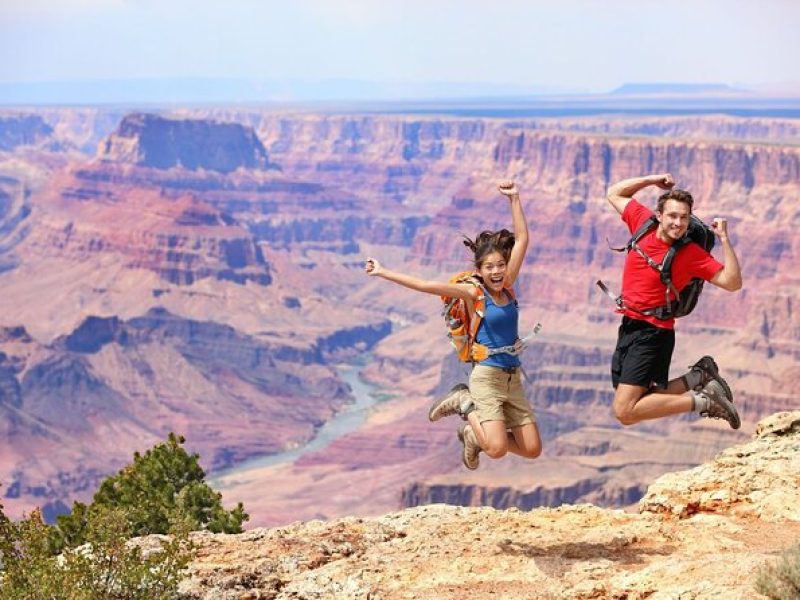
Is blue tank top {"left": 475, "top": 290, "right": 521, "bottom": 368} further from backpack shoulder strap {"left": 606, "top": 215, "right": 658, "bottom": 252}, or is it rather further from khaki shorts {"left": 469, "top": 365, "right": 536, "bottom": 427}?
backpack shoulder strap {"left": 606, "top": 215, "right": 658, "bottom": 252}

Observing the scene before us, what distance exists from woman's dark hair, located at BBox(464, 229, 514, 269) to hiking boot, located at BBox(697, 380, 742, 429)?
252 cm

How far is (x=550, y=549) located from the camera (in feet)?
49.8

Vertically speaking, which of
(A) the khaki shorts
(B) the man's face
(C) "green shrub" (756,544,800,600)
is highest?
(B) the man's face

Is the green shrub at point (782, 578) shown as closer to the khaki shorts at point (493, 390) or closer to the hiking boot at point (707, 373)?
the hiking boot at point (707, 373)

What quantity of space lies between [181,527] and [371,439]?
16171 cm

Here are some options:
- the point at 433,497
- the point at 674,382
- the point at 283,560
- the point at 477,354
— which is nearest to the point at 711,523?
the point at 674,382

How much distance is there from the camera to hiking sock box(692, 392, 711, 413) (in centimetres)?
1529

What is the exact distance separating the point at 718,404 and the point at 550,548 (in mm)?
2257

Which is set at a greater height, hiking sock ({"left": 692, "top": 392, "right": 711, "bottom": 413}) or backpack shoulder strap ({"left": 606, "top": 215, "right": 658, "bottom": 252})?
backpack shoulder strap ({"left": 606, "top": 215, "right": 658, "bottom": 252})

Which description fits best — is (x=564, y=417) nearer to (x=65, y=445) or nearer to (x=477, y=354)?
(x=65, y=445)

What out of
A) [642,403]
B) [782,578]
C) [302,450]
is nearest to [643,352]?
[642,403]

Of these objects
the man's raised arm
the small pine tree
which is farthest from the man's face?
the small pine tree

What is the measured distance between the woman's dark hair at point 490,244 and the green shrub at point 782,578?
4127mm

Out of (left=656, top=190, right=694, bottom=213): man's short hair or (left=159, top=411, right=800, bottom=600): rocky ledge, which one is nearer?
(left=159, top=411, right=800, bottom=600): rocky ledge
